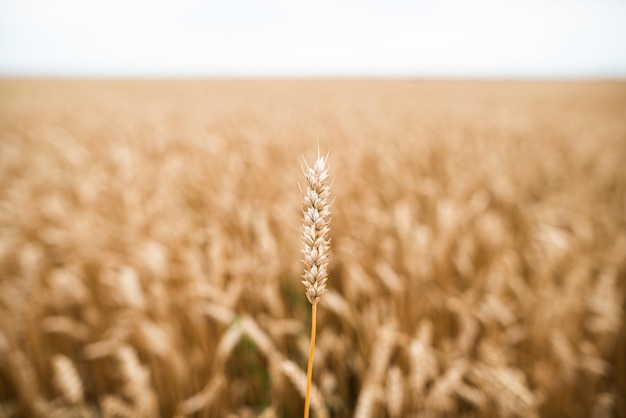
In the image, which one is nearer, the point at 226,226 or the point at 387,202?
the point at 226,226

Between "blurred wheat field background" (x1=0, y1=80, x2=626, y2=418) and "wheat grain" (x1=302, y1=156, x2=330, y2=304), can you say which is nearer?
"wheat grain" (x1=302, y1=156, x2=330, y2=304)

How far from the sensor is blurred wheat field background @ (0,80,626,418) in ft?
4.17

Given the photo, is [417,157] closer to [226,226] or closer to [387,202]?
[387,202]

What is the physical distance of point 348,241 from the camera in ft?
6.39

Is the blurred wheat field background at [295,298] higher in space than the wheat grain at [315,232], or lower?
lower

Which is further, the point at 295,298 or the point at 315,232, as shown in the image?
the point at 295,298

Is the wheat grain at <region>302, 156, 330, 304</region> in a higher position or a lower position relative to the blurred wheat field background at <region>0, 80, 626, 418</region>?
higher

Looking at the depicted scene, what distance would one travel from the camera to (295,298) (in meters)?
1.82

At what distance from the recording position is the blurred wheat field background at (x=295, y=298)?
4.17ft

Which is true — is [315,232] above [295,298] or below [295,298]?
above

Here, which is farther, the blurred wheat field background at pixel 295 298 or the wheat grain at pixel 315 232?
the blurred wheat field background at pixel 295 298

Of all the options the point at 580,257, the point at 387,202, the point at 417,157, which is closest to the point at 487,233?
the point at 580,257

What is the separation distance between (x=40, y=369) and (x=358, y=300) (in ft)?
4.48

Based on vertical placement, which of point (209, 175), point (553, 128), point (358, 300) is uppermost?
point (553, 128)
